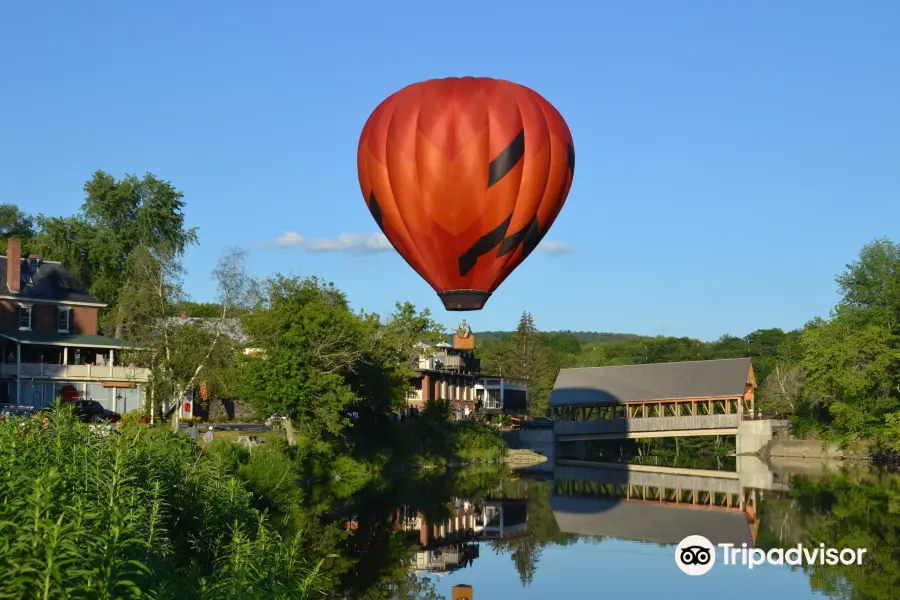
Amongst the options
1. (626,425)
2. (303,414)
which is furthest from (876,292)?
(303,414)

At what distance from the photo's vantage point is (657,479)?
55.0m

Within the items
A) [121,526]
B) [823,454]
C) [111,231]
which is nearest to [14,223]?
[111,231]

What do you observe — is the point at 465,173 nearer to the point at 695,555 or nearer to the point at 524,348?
the point at 695,555

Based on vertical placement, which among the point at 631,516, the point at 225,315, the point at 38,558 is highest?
the point at 225,315

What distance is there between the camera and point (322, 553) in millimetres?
28312

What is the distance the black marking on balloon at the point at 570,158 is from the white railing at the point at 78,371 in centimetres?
3380

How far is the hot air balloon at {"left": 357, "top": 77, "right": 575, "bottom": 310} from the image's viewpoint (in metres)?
22.9

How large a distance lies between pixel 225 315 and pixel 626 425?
2784cm

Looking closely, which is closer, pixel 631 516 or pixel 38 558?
pixel 38 558

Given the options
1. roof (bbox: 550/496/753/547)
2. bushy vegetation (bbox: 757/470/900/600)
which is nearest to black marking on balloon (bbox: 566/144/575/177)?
bushy vegetation (bbox: 757/470/900/600)

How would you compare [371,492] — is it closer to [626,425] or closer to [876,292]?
[626,425]

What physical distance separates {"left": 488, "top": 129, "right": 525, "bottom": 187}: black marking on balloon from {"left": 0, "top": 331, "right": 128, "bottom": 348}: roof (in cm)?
3722

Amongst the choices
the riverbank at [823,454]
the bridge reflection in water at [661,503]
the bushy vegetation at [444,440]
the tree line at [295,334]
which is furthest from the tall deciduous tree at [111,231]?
the riverbank at [823,454]

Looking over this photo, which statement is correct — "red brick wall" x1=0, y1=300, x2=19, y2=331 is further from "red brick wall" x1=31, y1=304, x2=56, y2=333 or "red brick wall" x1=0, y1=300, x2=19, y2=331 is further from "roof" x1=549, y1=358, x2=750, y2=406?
"roof" x1=549, y1=358, x2=750, y2=406
